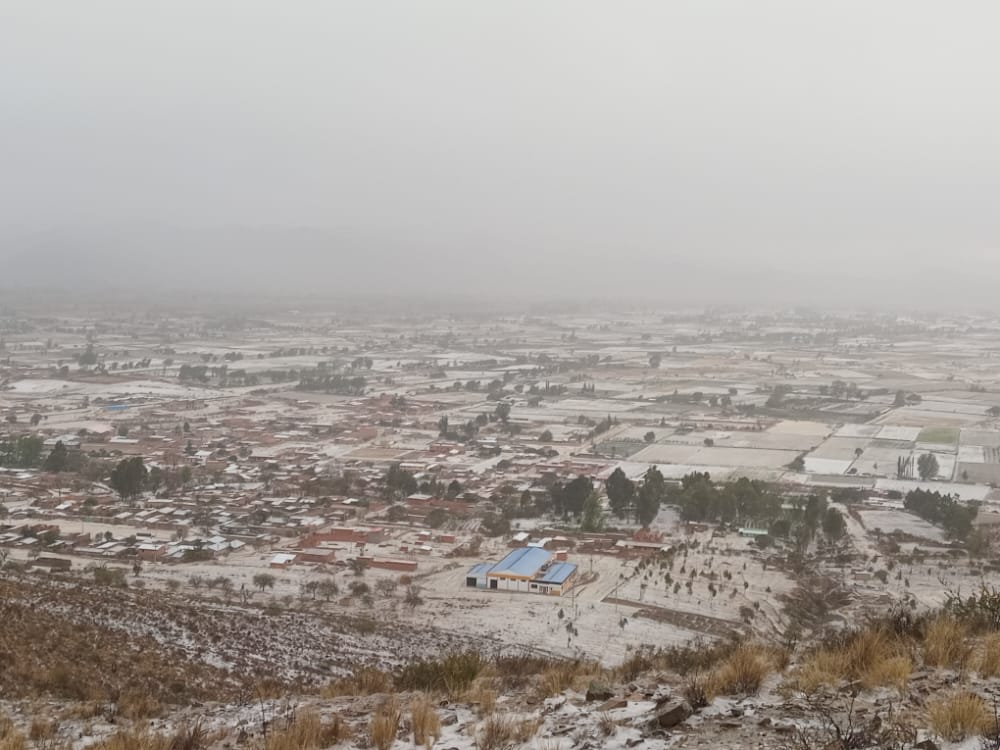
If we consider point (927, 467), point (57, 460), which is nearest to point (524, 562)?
point (927, 467)

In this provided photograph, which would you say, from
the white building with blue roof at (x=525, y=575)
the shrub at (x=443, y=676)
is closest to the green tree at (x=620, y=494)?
the white building with blue roof at (x=525, y=575)

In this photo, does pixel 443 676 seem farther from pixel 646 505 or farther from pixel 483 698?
pixel 646 505

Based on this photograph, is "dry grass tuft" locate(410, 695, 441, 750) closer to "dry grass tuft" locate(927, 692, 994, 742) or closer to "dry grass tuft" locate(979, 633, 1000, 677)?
"dry grass tuft" locate(927, 692, 994, 742)

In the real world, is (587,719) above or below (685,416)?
above

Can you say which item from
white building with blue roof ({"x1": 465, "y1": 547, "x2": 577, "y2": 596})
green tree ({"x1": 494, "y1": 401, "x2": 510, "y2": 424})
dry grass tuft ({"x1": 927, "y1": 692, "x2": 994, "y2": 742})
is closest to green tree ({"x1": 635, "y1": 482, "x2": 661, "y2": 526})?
white building with blue roof ({"x1": 465, "y1": 547, "x2": 577, "y2": 596})

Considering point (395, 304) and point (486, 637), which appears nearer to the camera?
point (486, 637)

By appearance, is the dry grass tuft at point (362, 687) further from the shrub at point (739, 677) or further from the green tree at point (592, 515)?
the green tree at point (592, 515)

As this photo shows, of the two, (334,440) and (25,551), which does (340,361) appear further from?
(25,551)

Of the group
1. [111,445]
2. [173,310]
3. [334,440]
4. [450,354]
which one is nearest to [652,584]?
[334,440]

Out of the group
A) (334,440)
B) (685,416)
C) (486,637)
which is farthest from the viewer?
(685,416)
